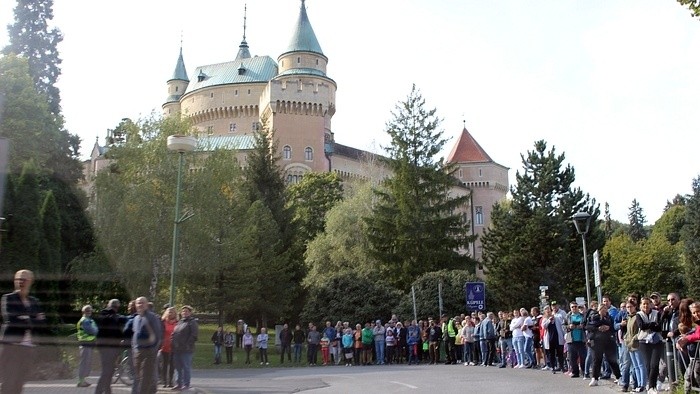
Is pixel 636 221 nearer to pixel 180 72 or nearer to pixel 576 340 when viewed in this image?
pixel 180 72

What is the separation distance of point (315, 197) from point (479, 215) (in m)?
44.0

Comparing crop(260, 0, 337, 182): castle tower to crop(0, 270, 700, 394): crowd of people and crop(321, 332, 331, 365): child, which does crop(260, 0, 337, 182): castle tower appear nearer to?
crop(321, 332, 331, 365): child

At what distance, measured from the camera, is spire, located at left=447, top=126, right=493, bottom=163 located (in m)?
109

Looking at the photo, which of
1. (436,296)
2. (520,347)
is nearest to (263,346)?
(436,296)

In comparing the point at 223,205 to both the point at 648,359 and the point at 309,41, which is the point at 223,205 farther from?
the point at 309,41

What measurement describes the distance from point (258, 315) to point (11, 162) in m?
16.3

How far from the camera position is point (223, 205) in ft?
131

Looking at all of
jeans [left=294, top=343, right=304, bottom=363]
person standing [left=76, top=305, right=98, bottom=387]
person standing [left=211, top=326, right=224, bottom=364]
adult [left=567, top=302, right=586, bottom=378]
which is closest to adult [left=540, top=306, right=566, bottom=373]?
adult [left=567, top=302, right=586, bottom=378]

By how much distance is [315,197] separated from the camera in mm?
69188

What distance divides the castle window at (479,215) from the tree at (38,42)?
6997 cm

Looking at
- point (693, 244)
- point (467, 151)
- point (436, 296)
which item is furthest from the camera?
point (467, 151)

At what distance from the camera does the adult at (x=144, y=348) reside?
12109 mm

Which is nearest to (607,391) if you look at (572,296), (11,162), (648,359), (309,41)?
(648,359)

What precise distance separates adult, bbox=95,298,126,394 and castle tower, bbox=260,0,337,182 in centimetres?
7437
